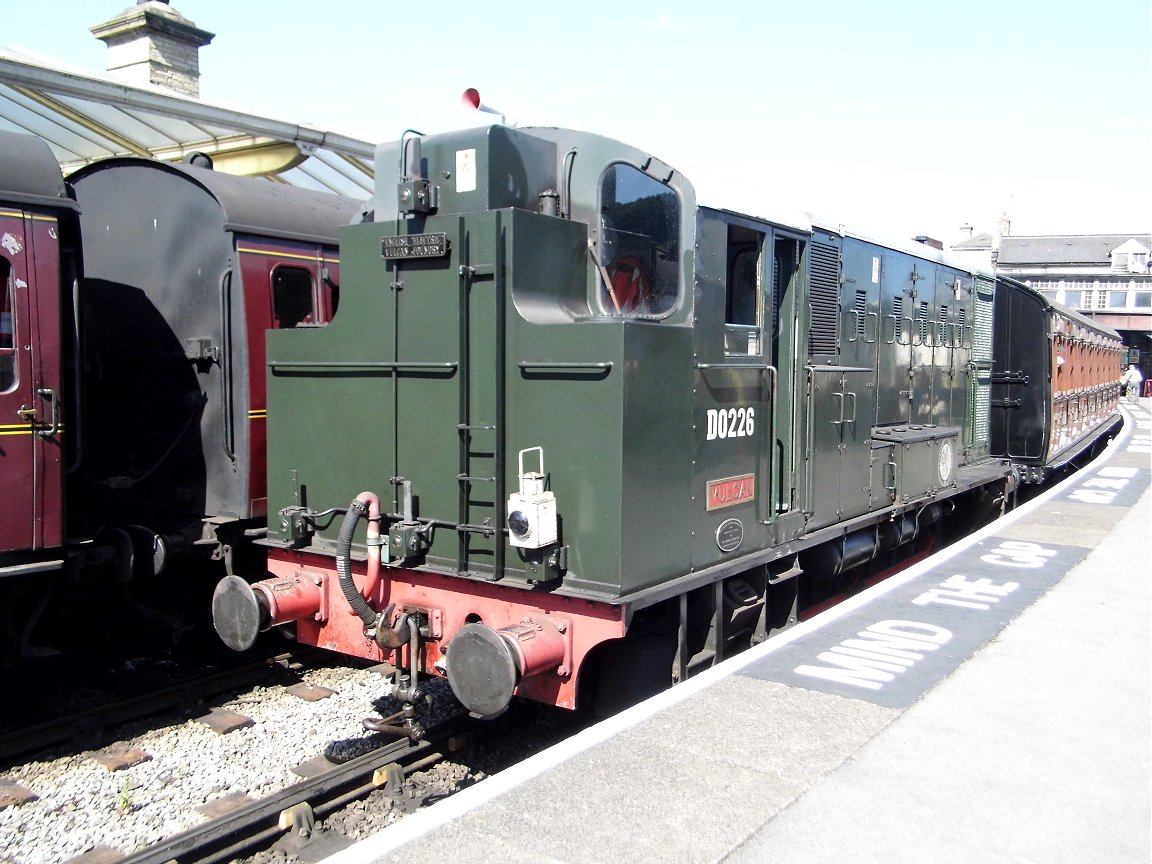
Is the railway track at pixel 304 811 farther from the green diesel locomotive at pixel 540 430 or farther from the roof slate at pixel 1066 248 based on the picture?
the roof slate at pixel 1066 248

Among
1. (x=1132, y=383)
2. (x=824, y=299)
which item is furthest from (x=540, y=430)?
(x=1132, y=383)

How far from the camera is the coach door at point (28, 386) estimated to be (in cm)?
529

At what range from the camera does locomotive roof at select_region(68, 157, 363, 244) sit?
6.50 m

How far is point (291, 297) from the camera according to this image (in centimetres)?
688

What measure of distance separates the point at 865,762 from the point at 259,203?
Answer: 215 inches

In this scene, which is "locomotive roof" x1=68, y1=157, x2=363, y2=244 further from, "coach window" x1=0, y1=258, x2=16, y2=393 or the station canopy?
the station canopy

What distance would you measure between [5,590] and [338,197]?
4.09 m

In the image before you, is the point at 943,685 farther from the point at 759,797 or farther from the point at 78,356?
the point at 78,356

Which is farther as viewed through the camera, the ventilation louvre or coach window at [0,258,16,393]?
the ventilation louvre

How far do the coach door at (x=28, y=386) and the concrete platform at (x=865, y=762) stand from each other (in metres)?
3.44

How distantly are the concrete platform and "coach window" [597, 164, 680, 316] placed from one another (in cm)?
194

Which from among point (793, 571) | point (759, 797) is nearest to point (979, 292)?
point (793, 571)

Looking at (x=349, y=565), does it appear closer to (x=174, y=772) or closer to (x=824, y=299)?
(x=174, y=772)

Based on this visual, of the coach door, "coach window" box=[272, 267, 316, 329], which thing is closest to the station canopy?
"coach window" box=[272, 267, 316, 329]
